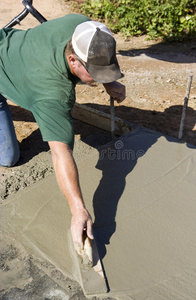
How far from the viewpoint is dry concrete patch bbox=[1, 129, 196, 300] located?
2.15 meters

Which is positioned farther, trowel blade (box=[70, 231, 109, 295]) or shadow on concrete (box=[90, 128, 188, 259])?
shadow on concrete (box=[90, 128, 188, 259])

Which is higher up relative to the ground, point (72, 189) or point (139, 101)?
point (72, 189)

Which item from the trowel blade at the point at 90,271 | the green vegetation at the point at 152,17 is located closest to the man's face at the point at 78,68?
the trowel blade at the point at 90,271

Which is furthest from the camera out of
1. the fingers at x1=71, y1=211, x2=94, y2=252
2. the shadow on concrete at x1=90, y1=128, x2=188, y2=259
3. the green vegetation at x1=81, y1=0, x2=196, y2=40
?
the green vegetation at x1=81, y1=0, x2=196, y2=40

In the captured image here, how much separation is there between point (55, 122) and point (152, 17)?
471cm

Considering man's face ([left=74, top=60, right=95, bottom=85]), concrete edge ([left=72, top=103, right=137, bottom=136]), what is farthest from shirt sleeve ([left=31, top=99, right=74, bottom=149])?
concrete edge ([left=72, top=103, right=137, bottom=136])

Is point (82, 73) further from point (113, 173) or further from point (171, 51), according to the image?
point (171, 51)

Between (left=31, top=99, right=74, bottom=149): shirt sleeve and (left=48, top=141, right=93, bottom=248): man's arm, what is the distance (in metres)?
0.04

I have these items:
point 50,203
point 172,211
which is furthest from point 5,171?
point 172,211

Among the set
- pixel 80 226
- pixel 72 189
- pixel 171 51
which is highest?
pixel 72 189

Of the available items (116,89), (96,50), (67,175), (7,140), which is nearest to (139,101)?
(116,89)

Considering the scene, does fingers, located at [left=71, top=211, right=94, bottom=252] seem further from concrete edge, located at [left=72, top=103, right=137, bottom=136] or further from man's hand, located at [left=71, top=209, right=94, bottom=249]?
concrete edge, located at [left=72, top=103, right=137, bottom=136]

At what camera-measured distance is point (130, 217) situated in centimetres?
254

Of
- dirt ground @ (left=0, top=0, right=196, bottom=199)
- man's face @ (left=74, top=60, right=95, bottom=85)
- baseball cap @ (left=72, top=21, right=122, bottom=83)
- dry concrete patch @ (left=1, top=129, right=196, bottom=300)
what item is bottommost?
dirt ground @ (left=0, top=0, right=196, bottom=199)
